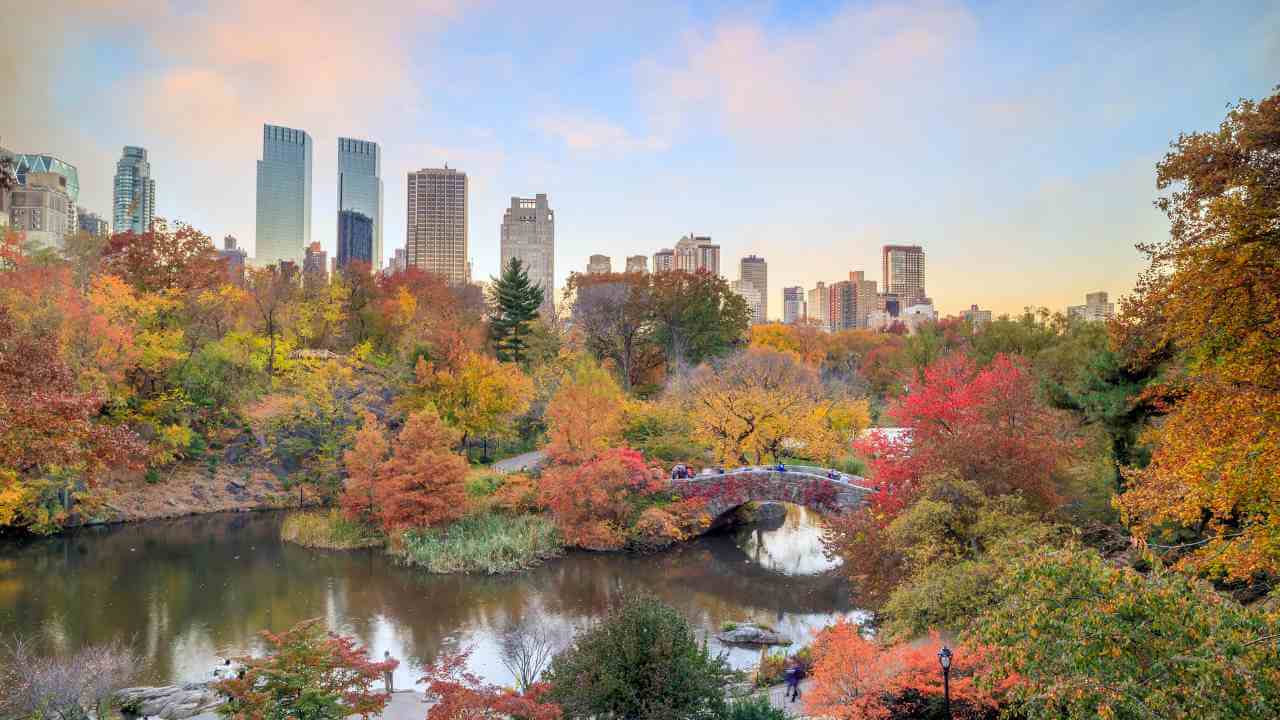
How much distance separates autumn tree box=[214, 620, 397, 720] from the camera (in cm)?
1016

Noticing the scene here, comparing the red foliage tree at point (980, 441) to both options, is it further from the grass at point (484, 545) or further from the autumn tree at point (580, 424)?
the grass at point (484, 545)

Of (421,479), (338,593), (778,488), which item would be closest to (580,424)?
(421,479)

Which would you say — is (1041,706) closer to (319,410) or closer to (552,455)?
(552,455)

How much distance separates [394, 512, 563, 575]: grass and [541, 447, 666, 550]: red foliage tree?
884 millimetres

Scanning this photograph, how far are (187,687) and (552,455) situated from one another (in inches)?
598

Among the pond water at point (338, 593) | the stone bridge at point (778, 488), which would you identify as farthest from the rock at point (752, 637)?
the stone bridge at point (778, 488)

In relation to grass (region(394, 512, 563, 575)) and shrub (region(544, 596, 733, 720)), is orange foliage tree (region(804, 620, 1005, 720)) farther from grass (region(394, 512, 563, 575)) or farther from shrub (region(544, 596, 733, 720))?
grass (region(394, 512, 563, 575))

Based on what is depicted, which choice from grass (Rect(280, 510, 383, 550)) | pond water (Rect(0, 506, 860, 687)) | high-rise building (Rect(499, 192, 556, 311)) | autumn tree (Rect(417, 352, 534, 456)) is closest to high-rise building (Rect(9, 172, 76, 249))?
autumn tree (Rect(417, 352, 534, 456))

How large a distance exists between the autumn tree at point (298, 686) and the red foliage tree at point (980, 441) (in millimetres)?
12048

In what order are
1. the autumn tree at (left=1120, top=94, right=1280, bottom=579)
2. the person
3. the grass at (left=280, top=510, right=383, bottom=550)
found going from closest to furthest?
the autumn tree at (left=1120, top=94, right=1280, bottom=579), the person, the grass at (left=280, top=510, right=383, bottom=550)

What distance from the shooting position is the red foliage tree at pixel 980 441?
16.6 meters

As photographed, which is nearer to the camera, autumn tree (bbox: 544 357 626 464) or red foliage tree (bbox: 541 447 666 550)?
red foliage tree (bbox: 541 447 666 550)

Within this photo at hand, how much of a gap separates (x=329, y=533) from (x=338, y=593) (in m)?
5.81

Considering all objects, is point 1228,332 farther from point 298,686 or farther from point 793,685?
point 298,686
